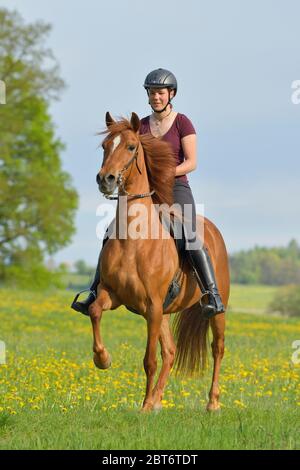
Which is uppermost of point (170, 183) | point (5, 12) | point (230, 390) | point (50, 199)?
point (5, 12)

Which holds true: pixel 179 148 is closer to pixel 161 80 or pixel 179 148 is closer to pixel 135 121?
pixel 161 80

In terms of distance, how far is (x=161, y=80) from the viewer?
372 inches

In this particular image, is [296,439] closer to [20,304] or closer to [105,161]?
[105,161]

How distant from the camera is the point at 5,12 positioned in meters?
42.1

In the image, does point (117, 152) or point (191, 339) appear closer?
point (117, 152)

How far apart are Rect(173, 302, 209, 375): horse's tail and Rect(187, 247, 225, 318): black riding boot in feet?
3.34

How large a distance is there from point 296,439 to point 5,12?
3818 cm

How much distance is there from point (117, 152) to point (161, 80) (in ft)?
4.56

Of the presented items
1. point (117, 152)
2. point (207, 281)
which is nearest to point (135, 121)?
point (117, 152)

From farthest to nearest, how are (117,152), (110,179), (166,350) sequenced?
1. (166,350)
2. (117,152)
3. (110,179)

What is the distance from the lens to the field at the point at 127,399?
Result: 306 inches

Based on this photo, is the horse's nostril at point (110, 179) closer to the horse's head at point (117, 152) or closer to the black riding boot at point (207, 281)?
the horse's head at point (117, 152)

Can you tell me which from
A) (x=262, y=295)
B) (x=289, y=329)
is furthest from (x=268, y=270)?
(x=289, y=329)

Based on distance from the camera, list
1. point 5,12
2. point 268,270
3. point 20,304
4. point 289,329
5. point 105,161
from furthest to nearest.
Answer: point 268,270
point 5,12
point 20,304
point 289,329
point 105,161
